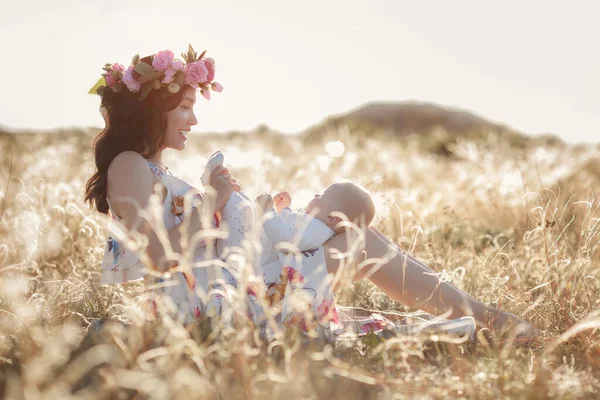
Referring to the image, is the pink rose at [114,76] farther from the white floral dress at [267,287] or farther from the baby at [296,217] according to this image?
the baby at [296,217]

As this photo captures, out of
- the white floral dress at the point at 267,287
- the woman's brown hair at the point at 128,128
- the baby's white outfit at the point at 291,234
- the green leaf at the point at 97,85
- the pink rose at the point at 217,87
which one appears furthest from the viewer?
the pink rose at the point at 217,87

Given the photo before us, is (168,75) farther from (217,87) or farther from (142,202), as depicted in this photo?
(142,202)

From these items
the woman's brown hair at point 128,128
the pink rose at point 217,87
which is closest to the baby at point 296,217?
the woman's brown hair at point 128,128

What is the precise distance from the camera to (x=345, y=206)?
3408 millimetres

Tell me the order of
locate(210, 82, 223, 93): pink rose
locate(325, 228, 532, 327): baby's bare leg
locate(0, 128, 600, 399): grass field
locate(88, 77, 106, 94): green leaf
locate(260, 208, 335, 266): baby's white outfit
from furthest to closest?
1. locate(210, 82, 223, 93): pink rose
2. locate(88, 77, 106, 94): green leaf
3. locate(325, 228, 532, 327): baby's bare leg
4. locate(260, 208, 335, 266): baby's white outfit
5. locate(0, 128, 600, 399): grass field

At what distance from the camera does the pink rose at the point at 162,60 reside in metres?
3.56

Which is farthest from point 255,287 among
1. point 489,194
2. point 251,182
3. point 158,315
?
point 251,182

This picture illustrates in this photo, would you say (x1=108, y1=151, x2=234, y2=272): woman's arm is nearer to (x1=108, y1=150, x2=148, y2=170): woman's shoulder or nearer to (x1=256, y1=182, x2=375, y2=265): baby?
(x1=108, y1=150, x2=148, y2=170): woman's shoulder

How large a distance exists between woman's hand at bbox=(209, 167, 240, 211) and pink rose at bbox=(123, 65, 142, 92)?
635 mm

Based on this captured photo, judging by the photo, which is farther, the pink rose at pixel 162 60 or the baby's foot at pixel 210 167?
the pink rose at pixel 162 60

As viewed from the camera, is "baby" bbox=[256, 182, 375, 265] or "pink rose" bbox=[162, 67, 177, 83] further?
"pink rose" bbox=[162, 67, 177, 83]

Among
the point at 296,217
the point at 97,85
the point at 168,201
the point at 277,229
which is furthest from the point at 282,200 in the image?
the point at 97,85

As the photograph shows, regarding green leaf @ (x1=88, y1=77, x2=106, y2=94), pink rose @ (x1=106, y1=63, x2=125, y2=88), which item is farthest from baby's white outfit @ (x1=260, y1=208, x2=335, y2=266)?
green leaf @ (x1=88, y1=77, x2=106, y2=94)

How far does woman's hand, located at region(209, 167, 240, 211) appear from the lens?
3252 millimetres
